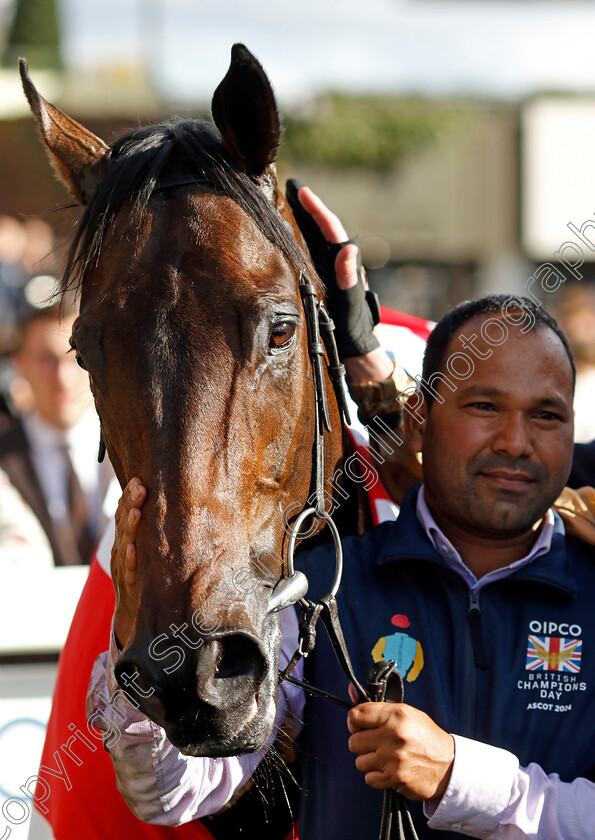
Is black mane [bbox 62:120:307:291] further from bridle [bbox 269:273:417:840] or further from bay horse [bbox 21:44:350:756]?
bridle [bbox 269:273:417:840]

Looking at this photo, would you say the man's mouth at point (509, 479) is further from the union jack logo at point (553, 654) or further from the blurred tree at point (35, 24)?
the blurred tree at point (35, 24)

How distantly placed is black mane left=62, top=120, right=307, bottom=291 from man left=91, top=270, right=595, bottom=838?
495mm

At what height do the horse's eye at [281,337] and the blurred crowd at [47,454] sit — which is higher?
the horse's eye at [281,337]

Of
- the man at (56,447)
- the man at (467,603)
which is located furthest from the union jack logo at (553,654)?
the man at (56,447)

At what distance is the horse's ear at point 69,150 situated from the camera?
1.90 m

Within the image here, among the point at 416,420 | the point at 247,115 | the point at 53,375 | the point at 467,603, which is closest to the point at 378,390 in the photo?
the point at 416,420

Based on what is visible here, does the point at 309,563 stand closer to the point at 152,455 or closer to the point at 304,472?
the point at 304,472

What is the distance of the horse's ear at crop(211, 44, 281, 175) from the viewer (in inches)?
67.2

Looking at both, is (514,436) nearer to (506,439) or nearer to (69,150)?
(506,439)

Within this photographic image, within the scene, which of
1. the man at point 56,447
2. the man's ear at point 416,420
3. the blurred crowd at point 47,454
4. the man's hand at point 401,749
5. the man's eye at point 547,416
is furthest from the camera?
the man at point 56,447

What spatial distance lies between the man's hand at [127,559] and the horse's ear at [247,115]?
777 millimetres

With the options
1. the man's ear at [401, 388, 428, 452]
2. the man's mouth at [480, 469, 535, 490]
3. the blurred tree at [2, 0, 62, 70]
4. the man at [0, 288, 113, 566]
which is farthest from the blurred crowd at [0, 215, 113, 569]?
the blurred tree at [2, 0, 62, 70]

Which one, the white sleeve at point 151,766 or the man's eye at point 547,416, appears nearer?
the white sleeve at point 151,766

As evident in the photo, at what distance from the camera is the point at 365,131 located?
1700cm
